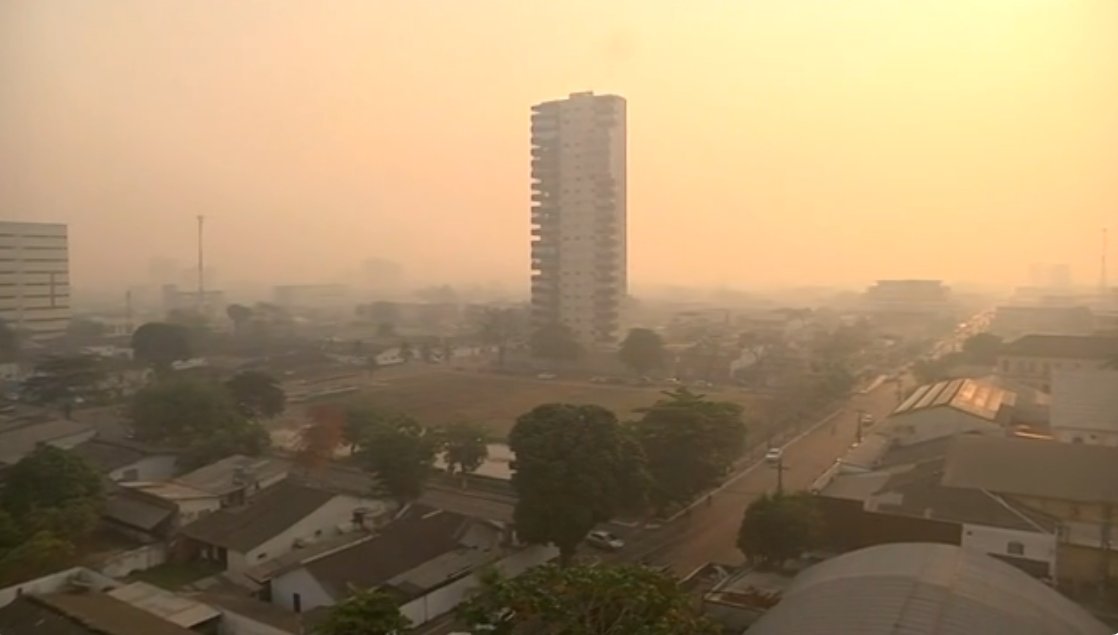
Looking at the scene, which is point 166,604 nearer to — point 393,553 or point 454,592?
point 393,553

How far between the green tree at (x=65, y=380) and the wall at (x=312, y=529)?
12.3 feet

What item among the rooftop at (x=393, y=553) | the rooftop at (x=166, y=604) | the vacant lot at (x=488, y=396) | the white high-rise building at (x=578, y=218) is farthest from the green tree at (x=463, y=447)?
the white high-rise building at (x=578, y=218)

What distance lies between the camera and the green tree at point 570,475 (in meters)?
3.34

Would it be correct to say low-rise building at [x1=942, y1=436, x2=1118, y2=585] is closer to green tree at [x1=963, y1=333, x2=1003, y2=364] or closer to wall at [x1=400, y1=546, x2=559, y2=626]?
green tree at [x1=963, y1=333, x2=1003, y2=364]

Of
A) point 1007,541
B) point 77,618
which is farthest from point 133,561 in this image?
point 1007,541

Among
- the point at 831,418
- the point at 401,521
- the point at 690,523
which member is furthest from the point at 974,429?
the point at 401,521

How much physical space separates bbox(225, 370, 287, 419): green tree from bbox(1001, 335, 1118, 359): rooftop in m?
5.48

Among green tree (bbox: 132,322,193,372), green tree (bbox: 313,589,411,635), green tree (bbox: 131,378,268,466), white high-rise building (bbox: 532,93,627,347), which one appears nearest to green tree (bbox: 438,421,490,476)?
green tree (bbox: 131,378,268,466)

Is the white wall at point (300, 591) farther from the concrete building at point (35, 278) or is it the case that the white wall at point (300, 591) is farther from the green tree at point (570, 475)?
the concrete building at point (35, 278)

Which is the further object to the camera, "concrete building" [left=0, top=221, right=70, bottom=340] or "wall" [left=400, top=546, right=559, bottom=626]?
"concrete building" [left=0, top=221, right=70, bottom=340]

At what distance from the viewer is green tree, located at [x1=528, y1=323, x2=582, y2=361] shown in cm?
770

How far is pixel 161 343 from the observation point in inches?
Answer: 289

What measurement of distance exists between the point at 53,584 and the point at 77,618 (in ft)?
1.97

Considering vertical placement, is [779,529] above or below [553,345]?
below
